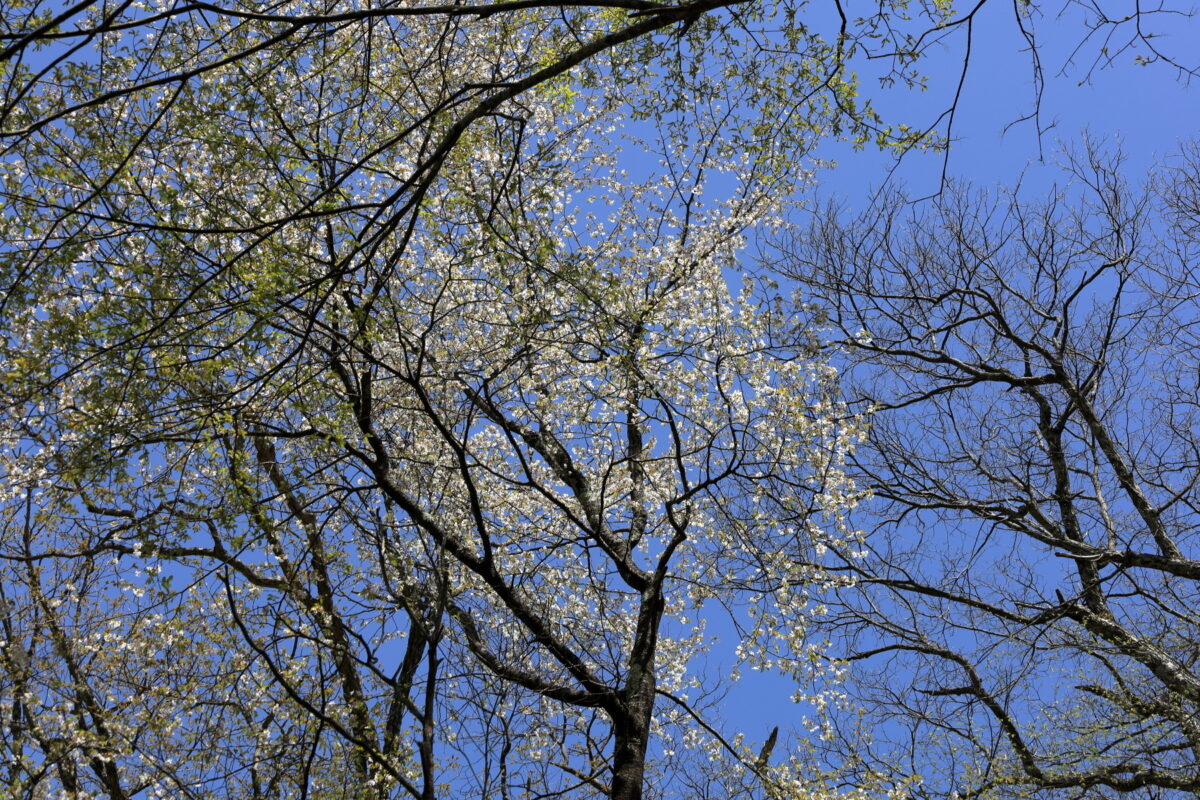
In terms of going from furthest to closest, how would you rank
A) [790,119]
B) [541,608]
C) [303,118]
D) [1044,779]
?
1. [1044,779]
2. [541,608]
3. [303,118]
4. [790,119]

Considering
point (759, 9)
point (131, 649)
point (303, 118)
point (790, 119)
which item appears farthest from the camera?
point (131, 649)

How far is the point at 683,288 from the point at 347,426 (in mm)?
4141

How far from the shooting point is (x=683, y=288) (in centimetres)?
959

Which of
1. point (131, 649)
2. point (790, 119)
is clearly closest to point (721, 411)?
point (790, 119)

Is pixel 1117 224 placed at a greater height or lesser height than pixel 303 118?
greater

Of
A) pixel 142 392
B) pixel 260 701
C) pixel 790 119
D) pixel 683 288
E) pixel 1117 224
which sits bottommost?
pixel 260 701

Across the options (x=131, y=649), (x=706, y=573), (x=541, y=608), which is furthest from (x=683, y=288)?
(x=131, y=649)

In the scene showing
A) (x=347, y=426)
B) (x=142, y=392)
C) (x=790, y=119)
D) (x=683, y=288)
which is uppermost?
(x=683, y=288)

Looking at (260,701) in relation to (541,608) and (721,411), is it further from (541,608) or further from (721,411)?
(721,411)

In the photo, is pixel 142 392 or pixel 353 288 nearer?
pixel 142 392

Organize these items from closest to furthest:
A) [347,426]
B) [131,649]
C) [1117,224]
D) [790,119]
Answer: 1. [790,119]
2. [347,426]
3. [131,649]
4. [1117,224]

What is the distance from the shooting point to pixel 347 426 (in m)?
6.98

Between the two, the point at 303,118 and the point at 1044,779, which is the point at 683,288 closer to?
the point at 303,118

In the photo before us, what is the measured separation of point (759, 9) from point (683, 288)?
Answer: 4.80m
